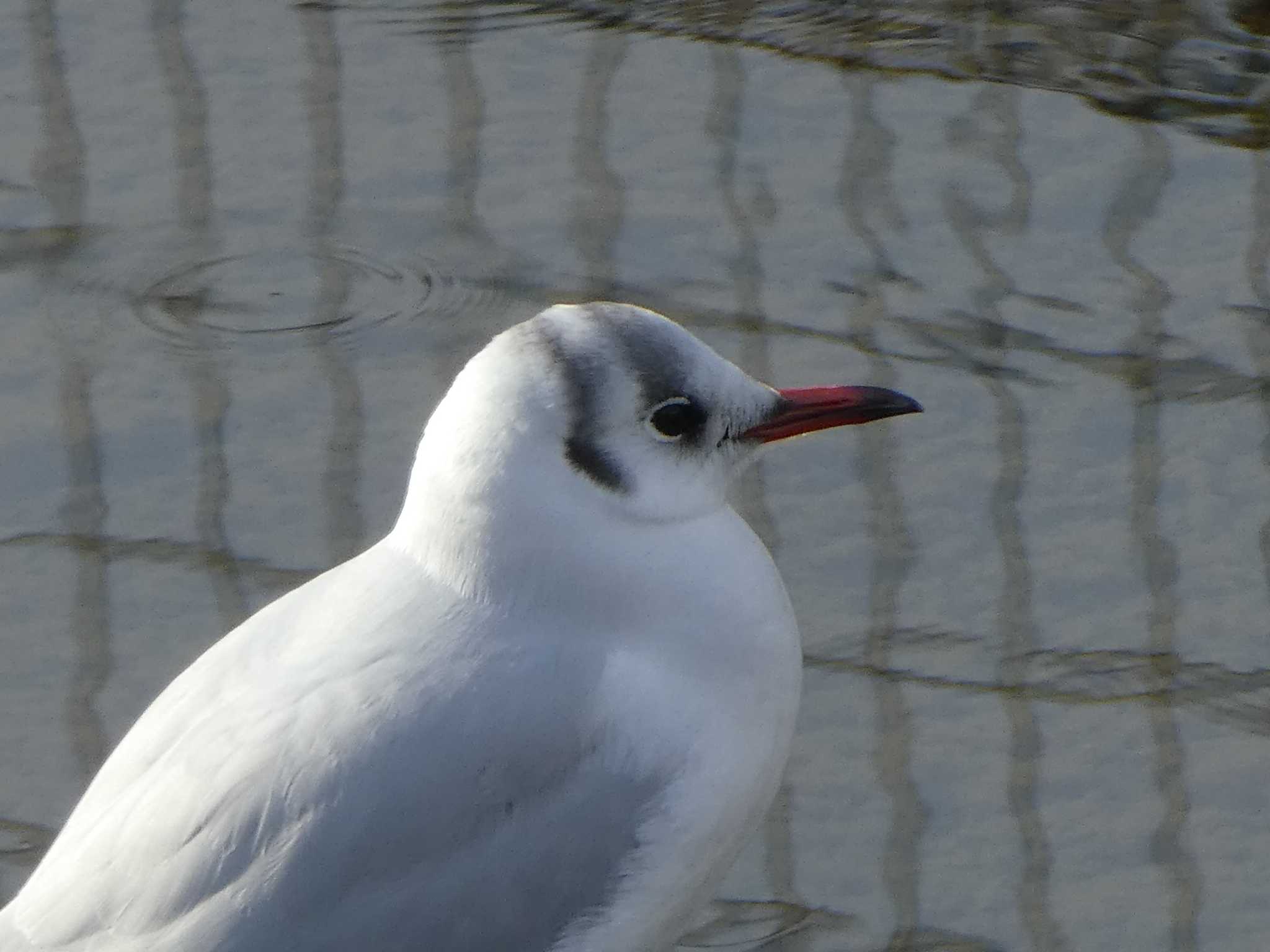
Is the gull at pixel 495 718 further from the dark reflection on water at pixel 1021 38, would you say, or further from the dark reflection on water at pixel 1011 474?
the dark reflection on water at pixel 1021 38

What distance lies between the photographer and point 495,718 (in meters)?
2.56

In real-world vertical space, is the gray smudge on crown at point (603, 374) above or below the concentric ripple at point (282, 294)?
above

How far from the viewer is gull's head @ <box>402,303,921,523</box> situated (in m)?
2.64

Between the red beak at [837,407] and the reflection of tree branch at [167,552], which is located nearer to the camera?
the red beak at [837,407]

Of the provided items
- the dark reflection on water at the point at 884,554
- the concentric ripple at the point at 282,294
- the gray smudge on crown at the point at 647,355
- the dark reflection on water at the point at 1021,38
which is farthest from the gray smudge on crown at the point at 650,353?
the dark reflection on water at the point at 1021,38

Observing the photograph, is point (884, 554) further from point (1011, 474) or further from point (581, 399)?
point (581, 399)

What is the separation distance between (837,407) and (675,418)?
275 millimetres

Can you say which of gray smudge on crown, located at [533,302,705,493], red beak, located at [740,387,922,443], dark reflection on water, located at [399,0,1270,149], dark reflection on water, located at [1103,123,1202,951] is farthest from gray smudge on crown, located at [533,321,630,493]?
dark reflection on water, located at [399,0,1270,149]

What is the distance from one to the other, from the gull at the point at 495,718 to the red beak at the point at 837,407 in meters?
0.11

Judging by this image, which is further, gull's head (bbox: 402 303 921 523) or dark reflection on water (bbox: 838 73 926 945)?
dark reflection on water (bbox: 838 73 926 945)

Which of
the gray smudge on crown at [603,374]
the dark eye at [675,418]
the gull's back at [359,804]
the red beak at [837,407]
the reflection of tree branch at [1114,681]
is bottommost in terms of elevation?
the reflection of tree branch at [1114,681]

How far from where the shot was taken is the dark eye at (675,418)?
273cm

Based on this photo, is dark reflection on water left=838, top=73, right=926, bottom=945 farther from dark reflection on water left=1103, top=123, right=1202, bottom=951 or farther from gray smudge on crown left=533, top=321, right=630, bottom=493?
gray smudge on crown left=533, top=321, right=630, bottom=493

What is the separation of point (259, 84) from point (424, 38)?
37cm
